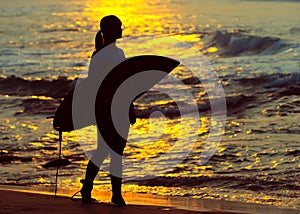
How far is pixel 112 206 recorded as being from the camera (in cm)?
709

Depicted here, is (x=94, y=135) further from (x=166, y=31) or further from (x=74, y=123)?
(x=166, y=31)

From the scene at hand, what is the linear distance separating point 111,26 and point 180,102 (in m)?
9.56

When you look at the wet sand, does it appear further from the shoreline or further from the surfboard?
the surfboard

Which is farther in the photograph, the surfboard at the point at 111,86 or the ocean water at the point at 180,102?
the ocean water at the point at 180,102

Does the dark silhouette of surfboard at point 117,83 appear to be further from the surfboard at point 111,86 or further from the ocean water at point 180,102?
the ocean water at point 180,102

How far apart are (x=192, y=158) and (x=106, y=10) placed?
2956 centimetres

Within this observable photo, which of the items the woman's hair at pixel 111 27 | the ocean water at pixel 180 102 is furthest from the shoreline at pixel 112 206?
the woman's hair at pixel 111 27

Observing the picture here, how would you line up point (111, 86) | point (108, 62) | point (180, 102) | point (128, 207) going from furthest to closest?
point (180, 102) < point (128, 207) < point (111, 86) < point (108, 62)

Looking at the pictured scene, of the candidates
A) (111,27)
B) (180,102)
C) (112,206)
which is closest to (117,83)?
(111,27)

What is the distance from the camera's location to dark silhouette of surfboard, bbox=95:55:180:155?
22.9ft

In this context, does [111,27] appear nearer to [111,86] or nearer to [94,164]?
[111,86]

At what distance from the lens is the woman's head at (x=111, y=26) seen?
22.6ft

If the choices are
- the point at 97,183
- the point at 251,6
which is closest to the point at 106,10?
the point at 251,6

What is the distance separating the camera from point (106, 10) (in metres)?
39.8
